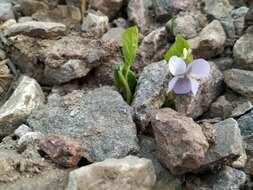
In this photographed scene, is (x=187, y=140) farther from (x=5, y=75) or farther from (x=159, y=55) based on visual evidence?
(x=5, y=75)

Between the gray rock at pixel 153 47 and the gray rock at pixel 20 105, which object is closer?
the gray rock at pixel 20 105

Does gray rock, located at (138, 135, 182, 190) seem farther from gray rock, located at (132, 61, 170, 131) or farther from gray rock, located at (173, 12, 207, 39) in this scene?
gray rock, located at (173, 12, 207, 39)

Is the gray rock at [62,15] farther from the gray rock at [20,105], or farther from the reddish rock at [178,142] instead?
the reddish rock at [178,142]

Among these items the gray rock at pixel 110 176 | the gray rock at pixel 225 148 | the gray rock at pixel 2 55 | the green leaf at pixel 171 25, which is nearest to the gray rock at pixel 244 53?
the green leaf at pixel 171 25

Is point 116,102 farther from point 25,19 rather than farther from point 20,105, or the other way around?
point 25,19

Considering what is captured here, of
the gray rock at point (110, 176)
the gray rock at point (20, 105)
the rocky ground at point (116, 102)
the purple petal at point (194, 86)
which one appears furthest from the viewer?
the gray rock at point (20, 105)

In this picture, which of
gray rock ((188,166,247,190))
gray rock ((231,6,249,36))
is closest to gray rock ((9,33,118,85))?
gray rock ((231,6,249,36))

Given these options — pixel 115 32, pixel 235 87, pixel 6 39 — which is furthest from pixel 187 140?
pixel 6 39

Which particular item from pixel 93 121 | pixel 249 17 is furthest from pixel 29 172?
pixel 249 17
